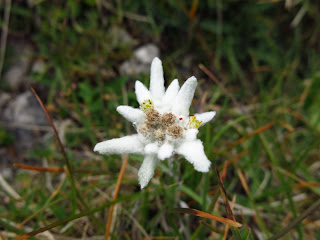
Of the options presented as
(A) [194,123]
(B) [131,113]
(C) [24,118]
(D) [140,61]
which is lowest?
(A) [194,123]

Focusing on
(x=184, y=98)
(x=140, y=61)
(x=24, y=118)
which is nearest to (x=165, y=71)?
(x=140, y=61)

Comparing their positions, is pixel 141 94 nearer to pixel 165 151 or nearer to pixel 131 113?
pixel 131 113

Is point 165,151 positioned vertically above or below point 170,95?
below

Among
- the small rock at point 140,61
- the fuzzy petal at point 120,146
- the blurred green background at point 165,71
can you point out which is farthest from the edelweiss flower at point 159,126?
the small rock at point 140,61

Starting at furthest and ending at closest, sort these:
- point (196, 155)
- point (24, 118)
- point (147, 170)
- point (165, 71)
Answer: point (24, 118) < point (165, 71) < point (147, 170) < point (196, 155)

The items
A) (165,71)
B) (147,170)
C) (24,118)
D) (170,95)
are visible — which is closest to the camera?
(147,170)

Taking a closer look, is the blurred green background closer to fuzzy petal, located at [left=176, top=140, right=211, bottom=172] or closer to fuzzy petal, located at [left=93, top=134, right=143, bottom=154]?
fuzzy petal, located at [left=93, top=134, right=143, bottom=154]
